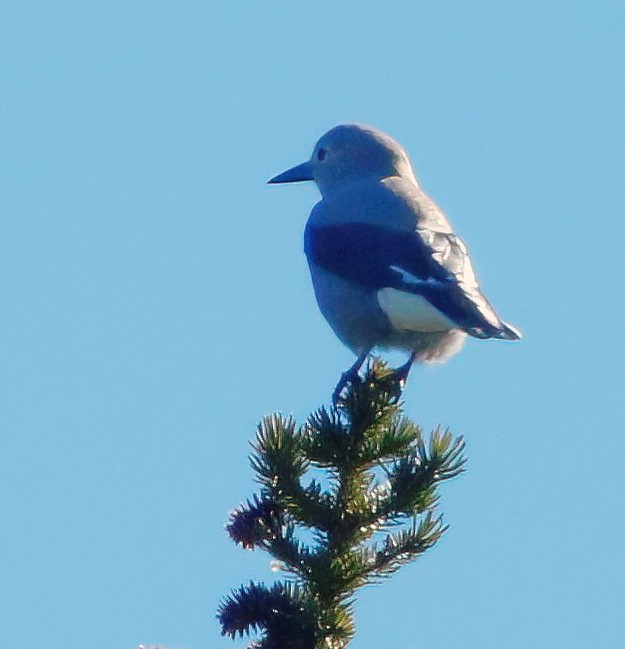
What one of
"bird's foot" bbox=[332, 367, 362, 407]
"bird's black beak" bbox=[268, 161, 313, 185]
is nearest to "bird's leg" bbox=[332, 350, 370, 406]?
"bird's foot" bbox=[332, 367, 362, 407]

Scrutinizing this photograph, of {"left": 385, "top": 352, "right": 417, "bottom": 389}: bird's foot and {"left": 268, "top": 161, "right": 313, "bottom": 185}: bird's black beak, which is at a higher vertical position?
{"left": 268, "top": 161, "right": 313, "bottom": 185}: bird's black beak

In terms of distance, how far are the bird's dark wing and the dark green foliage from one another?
1.41 m

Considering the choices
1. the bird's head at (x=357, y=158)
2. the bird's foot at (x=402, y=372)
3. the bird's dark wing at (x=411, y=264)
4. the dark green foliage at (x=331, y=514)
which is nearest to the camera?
the dark green foliage at (x=331, y=514)

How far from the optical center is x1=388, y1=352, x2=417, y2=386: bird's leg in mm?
4750

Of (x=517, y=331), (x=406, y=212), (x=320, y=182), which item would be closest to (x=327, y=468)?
(x=517, y=331)

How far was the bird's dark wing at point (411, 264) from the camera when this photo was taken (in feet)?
17.3

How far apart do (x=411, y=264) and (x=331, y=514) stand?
2.33m

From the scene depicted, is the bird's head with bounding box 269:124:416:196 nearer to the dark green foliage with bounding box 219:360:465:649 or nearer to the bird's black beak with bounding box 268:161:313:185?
the bird's black beak with bounding box 268:161:313:185

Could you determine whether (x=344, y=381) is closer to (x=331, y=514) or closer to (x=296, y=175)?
(x=331, y=514)

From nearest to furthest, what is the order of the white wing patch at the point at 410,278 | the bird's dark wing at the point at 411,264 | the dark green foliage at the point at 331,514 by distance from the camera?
the dark green foliage at the point at 331,514 < the bird's dark wing at the point at 411,264 < the white wing patch at the point at 410,278

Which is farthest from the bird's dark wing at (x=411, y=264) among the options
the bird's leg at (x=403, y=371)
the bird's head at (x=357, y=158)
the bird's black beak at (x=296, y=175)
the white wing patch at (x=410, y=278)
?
the bird's black beak at (x=296, y=175)

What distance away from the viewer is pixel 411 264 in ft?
18.4

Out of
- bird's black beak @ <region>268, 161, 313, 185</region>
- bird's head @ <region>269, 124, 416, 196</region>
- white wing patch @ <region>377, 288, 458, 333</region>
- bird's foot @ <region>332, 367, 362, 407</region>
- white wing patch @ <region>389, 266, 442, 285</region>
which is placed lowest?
bird's foot @ <region>332, 367, 362, 407</region>

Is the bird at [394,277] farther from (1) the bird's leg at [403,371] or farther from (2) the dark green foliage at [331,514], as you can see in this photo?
(2) the dark green foliage at [331,514]
